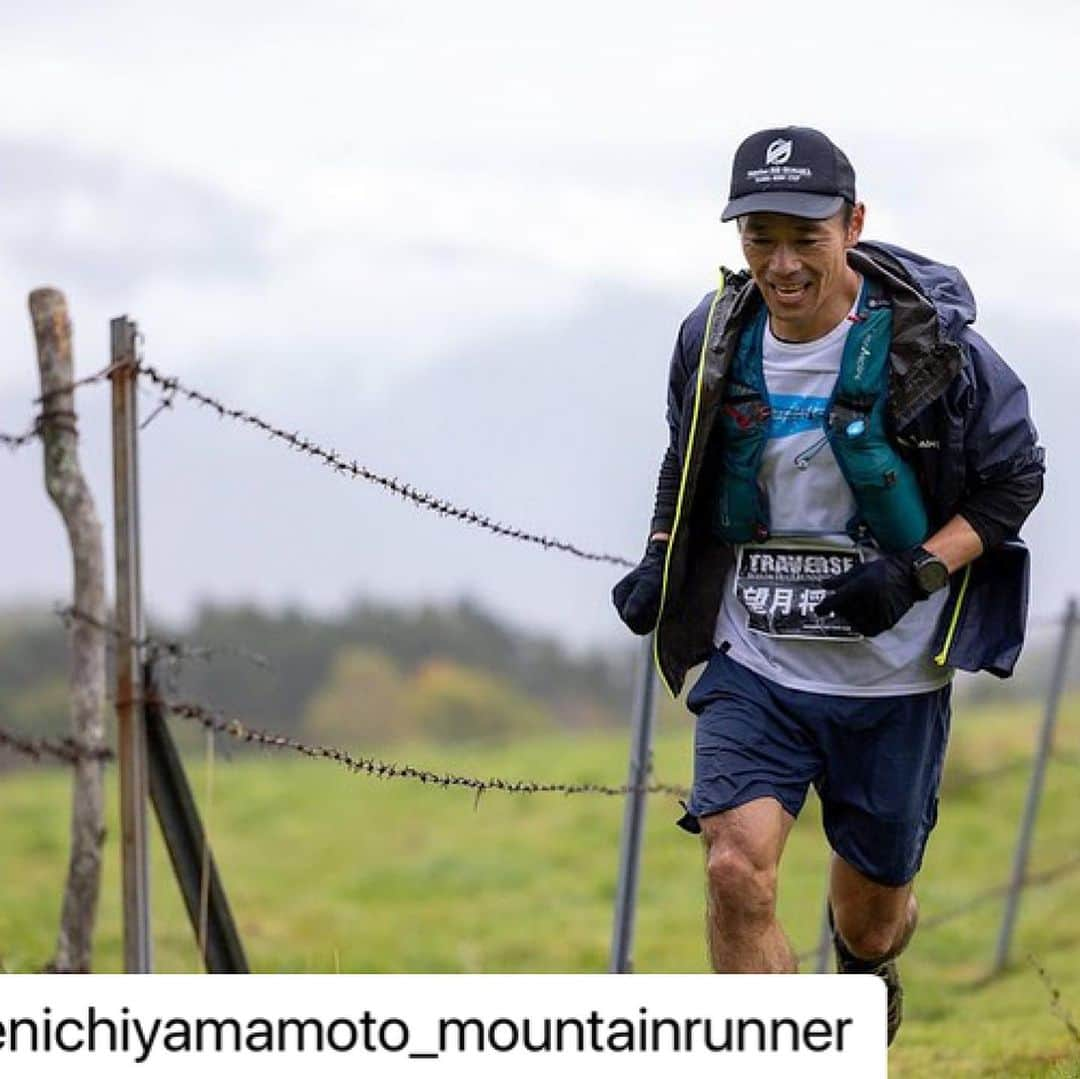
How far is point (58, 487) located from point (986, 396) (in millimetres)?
3468

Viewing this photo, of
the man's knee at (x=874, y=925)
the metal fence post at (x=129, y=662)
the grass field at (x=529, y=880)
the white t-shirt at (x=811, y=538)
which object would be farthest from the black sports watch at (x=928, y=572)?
the grass field at (x=529, y=880)

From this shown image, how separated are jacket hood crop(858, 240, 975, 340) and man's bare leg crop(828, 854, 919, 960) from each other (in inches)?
59.4

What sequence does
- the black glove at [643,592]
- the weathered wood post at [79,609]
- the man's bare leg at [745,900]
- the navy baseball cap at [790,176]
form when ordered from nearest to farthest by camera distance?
1. the man's bare leg at [745,900]
2. the navy baseball cap at [790,176]
3. the black glove at [643,592]
4. the weathered wood post at [79,609]

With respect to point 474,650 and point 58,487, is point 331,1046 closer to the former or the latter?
point 58,487

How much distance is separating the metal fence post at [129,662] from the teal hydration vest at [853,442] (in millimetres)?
1862

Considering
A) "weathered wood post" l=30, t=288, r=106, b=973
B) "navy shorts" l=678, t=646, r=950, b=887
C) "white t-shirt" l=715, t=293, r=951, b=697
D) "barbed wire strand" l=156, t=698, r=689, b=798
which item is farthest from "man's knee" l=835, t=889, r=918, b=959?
"weathered wood post" l=30, t=288, r=106, b=973

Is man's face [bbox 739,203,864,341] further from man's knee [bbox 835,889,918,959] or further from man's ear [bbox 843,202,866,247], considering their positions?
man's knee [bbox 835,889,918,959]

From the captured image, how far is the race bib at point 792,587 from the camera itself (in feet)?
20.9

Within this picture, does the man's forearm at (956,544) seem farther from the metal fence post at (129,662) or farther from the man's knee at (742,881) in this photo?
the metal fence post at (129,662)

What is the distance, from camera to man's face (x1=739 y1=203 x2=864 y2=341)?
616 cm

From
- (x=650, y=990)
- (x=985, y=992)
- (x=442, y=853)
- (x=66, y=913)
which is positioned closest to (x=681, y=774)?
(x=442, y=853)

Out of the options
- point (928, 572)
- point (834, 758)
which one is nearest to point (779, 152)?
point (928, 572)

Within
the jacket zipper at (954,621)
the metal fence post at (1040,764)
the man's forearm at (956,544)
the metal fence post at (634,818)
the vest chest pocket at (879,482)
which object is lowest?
the metal fence post at (1040,764)

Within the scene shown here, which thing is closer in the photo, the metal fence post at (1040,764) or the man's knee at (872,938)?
the man's knee at (872,938)
